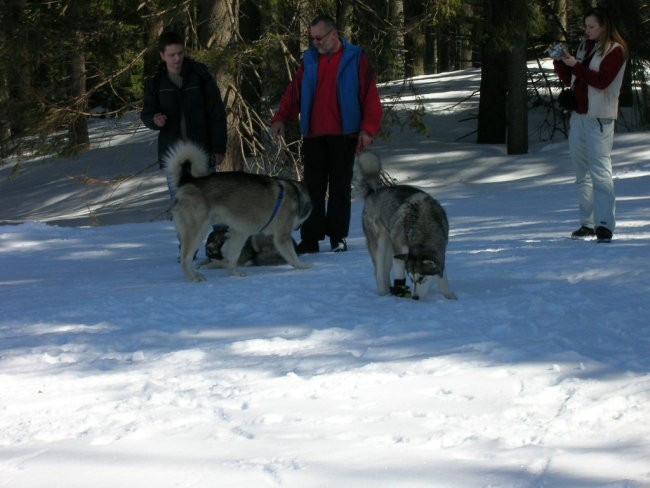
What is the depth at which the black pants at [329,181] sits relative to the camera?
8883 millimetres

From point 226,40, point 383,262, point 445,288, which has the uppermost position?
point 226,40

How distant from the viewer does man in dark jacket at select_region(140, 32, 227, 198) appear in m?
8.31

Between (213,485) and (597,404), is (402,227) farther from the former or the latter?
(213,485)

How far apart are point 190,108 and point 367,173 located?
201cm

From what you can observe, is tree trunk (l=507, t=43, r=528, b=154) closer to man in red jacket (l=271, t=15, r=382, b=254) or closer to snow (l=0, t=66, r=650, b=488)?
snow (l=0, t=66, r=650, b=488)

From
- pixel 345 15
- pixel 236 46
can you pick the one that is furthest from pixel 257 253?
pixel 345 15

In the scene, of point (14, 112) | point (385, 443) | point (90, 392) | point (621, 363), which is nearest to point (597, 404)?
point (621, 363)

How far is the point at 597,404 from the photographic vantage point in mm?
3932

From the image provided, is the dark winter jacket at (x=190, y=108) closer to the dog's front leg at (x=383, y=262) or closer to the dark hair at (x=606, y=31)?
the dog's front leg at (x=383, y=262)

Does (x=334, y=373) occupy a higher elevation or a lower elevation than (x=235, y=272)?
higher

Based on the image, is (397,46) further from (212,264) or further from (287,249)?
(287,249)

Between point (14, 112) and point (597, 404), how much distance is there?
13459 mm

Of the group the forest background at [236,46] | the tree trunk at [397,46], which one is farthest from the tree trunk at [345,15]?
the tree trunk at [397,46]

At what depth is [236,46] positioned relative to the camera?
42.7ft
